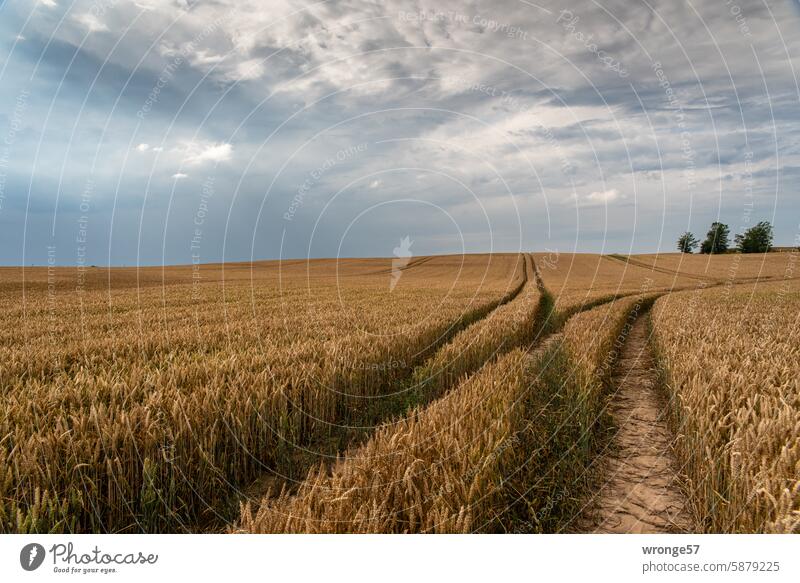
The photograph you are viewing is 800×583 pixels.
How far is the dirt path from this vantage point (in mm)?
3836

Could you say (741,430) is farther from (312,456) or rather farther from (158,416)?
(158,416)

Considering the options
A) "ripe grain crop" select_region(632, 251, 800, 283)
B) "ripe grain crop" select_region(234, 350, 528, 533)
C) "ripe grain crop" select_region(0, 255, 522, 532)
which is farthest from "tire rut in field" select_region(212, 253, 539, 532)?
"ripe grain crop" select_region(632, 251, 800, 283)

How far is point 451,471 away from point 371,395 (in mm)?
4306

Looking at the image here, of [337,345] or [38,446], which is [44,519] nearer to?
[38,446]

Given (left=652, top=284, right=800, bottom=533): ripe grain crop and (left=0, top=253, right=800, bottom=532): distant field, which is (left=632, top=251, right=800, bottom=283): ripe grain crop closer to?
(left=652, top=284, right=800, bottom=533): ripe grain crop

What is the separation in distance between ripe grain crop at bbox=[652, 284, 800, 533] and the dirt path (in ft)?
0.94

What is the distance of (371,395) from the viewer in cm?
745

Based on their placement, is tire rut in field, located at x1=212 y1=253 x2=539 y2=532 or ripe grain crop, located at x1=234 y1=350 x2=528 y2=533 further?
tire rut in field, located at x1=212 y1=253 x2=539 y2=532

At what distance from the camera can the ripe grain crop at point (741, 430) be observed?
3.09 metres

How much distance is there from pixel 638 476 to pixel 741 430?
131 cm

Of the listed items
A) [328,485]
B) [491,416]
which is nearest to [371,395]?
[491,416]

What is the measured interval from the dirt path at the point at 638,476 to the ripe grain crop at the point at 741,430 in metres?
0.29

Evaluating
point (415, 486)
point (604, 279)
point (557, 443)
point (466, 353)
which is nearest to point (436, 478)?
point (415, 486)
